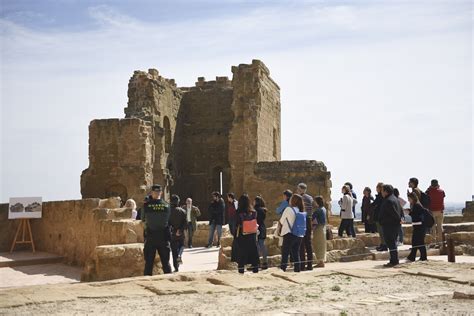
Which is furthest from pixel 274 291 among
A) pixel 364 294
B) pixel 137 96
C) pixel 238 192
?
pixel 137 96

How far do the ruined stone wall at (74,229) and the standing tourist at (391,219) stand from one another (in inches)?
185

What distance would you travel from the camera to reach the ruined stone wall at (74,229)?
11852 mm

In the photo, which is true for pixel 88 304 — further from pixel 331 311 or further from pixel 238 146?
pixel 238 146

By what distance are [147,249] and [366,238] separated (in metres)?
7.24

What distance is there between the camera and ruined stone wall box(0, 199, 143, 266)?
38.9 feet

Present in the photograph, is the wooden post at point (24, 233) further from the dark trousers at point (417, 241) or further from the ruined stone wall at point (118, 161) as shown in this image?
the dark trousers at point (417, 241)

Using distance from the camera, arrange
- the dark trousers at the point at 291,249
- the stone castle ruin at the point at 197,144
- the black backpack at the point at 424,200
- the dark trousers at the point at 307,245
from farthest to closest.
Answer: the stone castle ruin at the point at 197,144 < the black backpack at the point at 424,200 < the dark trousers at the point at 307,245 < the dark trousers at the point at 291,249

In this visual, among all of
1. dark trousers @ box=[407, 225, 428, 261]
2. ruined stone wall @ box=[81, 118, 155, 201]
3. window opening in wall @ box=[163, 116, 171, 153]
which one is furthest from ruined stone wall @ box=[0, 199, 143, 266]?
window opening in wall @ box=[163, 116, 171, 153]

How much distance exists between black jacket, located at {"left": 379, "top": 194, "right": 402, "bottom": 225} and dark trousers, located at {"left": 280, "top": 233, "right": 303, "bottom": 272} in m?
1.67

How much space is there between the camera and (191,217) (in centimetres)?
1568

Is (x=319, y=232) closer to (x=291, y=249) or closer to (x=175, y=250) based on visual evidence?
(x=291, y=249)

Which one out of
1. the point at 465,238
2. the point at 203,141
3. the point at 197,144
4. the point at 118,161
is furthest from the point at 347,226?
the point at 197,144

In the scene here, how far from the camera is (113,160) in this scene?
2344 centimetres

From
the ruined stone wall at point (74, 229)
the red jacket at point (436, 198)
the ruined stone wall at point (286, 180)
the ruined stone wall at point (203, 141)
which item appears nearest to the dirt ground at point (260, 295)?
the ruined stone wall at point (74, 229)
